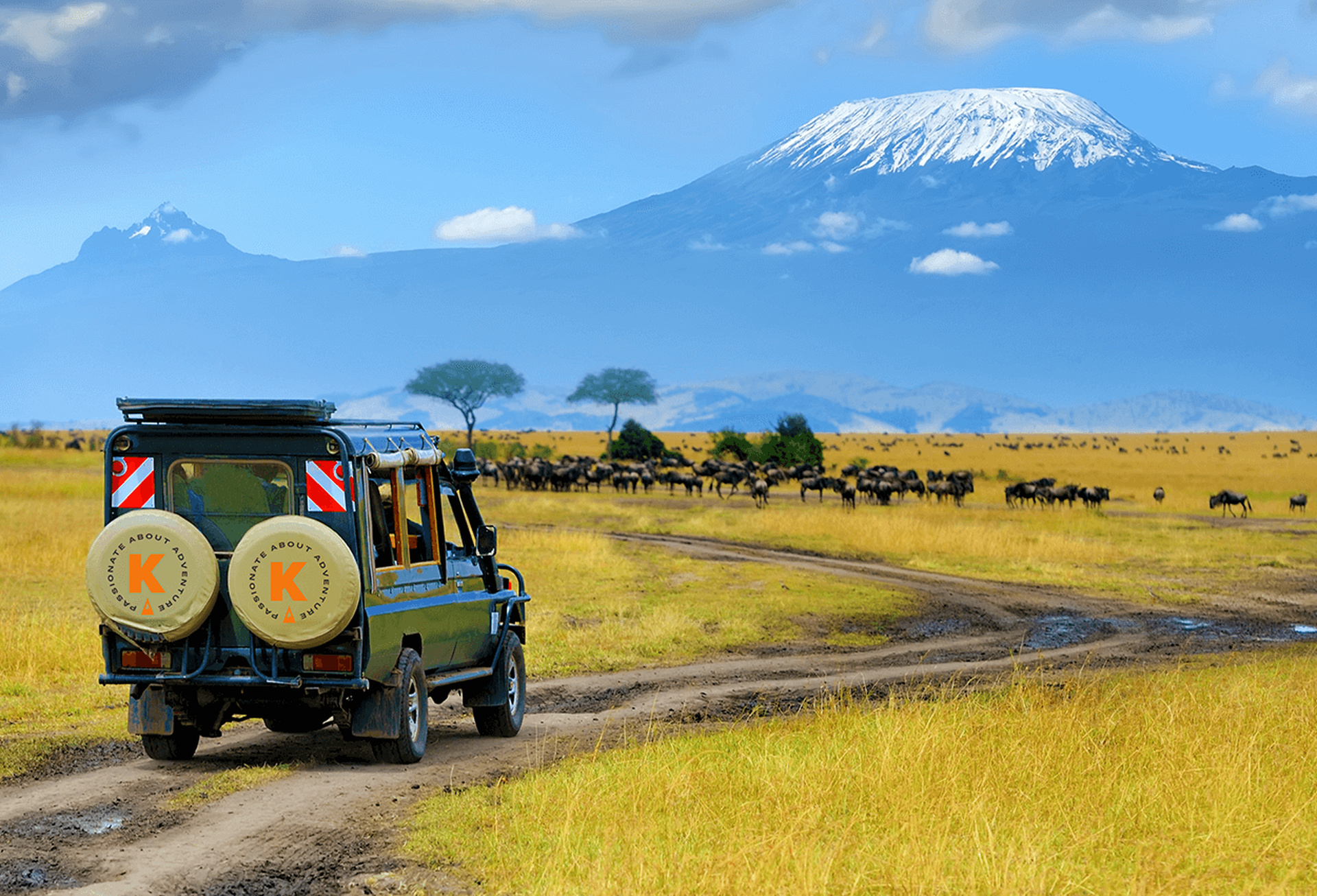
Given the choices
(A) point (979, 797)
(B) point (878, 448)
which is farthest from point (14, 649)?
(B) point (878, 448)

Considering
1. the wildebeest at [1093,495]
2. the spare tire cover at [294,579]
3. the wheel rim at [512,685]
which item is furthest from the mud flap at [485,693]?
the wildebeest at [1093,495]

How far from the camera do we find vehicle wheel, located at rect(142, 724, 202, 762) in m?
11.6

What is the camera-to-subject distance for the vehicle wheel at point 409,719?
11.3 m

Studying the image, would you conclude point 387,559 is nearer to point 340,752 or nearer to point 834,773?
point 340,752

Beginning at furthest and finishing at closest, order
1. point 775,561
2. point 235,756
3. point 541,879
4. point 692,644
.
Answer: point 775,561, point 692,644, point 235,756, point 541,879

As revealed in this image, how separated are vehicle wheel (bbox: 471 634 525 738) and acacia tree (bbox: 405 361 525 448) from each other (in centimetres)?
11893

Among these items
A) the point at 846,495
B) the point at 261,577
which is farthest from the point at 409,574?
the point at 846,495

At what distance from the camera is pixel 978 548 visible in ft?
124

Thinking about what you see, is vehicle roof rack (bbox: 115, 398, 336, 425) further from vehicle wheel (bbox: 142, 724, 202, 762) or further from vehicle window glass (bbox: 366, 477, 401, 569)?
vehicle wheel (bbox: 142, 724, 202, 762)

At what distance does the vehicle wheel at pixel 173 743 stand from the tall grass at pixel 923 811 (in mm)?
2778

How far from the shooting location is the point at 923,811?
9023 mm

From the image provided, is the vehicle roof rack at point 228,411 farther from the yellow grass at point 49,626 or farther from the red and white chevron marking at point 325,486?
the yellow grass at point 49,626

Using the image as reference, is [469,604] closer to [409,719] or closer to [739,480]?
[409,719]

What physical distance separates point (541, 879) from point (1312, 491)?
236 ft
